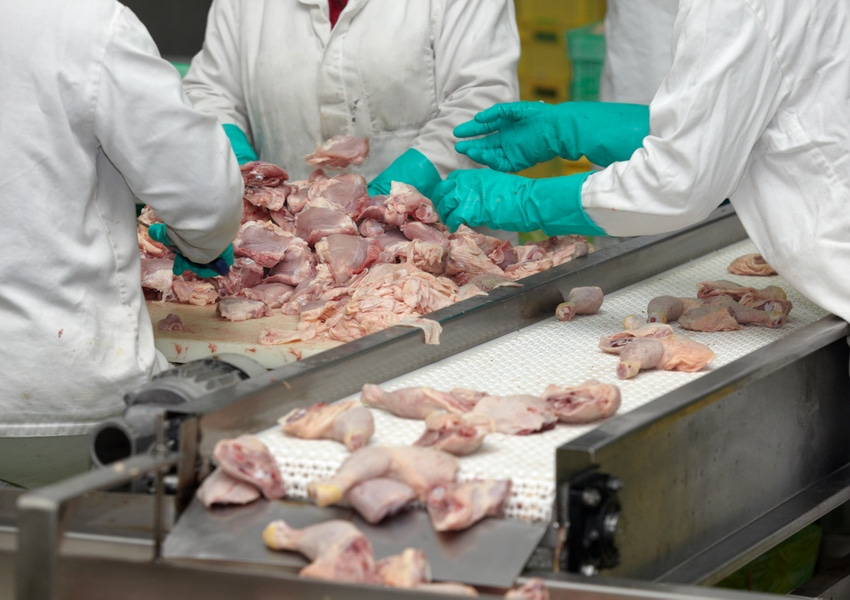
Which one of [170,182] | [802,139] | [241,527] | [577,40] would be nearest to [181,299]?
[170,182]

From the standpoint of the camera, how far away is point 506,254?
3.25 m

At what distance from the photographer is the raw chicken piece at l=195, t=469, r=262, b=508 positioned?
1744 mm

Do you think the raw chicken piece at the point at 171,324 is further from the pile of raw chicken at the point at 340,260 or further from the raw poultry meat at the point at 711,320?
the raw poultry meat at the point at 711,320

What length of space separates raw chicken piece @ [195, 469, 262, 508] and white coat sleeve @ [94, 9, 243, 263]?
29.5 inches

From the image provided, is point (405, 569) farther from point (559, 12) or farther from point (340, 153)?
point (559, 12)

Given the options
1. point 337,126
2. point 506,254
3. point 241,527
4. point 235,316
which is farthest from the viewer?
point 337,126

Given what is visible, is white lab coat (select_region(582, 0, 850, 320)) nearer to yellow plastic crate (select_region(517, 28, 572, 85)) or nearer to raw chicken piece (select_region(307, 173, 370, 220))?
raw chicken piece (select_region(307, 173, 370, 220))

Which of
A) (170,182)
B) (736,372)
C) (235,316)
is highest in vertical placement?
(170,182)

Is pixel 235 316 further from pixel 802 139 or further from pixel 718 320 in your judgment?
pixel 802 139

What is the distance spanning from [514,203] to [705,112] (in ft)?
2.27

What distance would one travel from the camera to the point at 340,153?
3.52 m

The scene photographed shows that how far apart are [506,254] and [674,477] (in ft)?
4.63

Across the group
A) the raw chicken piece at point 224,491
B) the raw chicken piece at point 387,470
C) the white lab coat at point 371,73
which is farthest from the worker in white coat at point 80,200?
the white lab coat at point 371,73

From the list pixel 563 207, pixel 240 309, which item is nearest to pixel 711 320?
pixel 563 207
